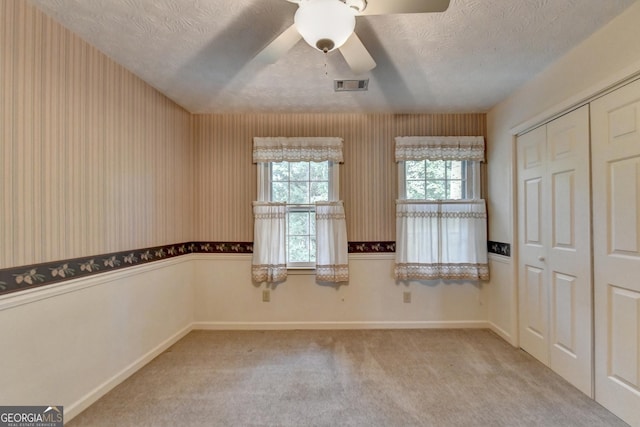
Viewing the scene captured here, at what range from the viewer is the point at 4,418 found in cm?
151

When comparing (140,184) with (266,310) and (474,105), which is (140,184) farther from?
(474,105)

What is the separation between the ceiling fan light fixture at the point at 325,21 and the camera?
1199 millimetres

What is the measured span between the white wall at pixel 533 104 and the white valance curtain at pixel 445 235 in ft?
0.50

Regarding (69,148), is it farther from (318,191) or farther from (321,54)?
(318,191)

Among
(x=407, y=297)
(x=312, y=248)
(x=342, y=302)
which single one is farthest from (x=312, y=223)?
(x=407, y=297)

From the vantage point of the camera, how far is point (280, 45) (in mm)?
1541

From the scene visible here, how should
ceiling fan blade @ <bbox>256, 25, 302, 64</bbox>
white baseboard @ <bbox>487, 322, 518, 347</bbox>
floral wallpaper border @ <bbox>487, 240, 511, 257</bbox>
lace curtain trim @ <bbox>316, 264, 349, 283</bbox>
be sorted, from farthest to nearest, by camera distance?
1. lace curtain trim @ <bbox>316, 264, 349, 283</bbox>
2. floral wallpaper border @ <bbox>487, 240, 511, 257</bbox>
3. white baseboard @ <bbox>487, 322, 518, 347</bbox>
4. ceiling fan blade @ <bbox>256, 25, 302, 64</bbox>

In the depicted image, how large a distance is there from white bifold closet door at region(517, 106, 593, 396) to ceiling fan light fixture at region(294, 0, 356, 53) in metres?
A: 1.84

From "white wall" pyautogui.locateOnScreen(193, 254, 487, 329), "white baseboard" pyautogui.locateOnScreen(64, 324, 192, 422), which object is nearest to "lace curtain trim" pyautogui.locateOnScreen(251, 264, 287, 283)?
"white wall" pyautogui.locateOnScreen(193, 254, 487, 329)

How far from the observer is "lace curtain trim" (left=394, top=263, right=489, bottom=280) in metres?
3.15

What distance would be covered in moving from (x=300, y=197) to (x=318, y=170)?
360 mm

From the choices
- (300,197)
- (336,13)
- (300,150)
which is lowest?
(300,197)

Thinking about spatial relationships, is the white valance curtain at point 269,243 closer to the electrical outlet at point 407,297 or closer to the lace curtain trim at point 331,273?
the lace curtain trim at point 331,273

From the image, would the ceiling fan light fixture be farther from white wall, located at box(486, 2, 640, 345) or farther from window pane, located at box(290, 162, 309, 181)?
window pane, located at box(290, 162, 309, 181)
